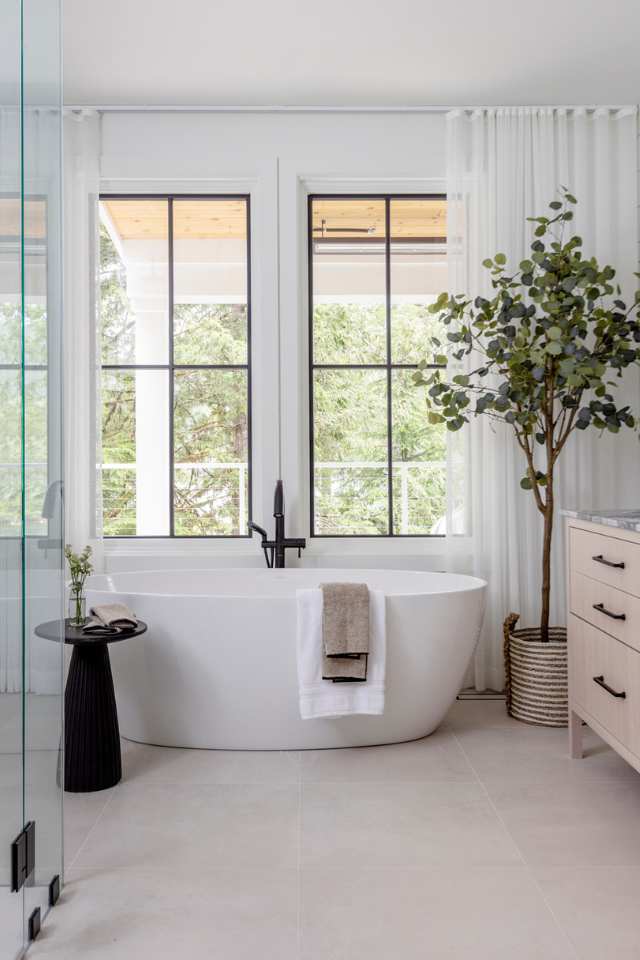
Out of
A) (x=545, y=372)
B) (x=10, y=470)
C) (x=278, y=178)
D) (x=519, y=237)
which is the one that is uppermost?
(x=278, y=178)

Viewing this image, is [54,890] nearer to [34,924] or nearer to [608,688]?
[34,924]

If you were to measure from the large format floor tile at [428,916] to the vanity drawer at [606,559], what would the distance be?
3.06 feet

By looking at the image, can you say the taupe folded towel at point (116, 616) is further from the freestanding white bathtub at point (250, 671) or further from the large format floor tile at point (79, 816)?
the large format floor tile at point (79, 816)

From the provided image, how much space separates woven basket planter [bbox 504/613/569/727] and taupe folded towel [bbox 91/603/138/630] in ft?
5.54

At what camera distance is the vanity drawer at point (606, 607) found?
2.58 metres

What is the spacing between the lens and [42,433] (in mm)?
1987

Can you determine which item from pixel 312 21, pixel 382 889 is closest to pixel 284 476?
pixel 312 21

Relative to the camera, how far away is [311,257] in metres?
4.32

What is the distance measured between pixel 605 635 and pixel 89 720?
5.89ft

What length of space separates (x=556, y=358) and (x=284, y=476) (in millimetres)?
1425

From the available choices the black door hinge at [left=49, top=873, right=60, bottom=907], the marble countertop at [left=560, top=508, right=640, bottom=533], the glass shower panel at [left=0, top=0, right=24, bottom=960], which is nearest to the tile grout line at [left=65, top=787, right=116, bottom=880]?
the black door hinge at [left=49, top=873, right=60, bottom=907]

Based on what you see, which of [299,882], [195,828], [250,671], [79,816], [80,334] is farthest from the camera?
[80,334]

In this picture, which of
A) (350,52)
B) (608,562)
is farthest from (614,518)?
(350,52)

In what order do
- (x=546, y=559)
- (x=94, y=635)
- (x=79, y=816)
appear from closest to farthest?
(x=79, y=816)
(x=94, y=635)
(x=546, y=559)
